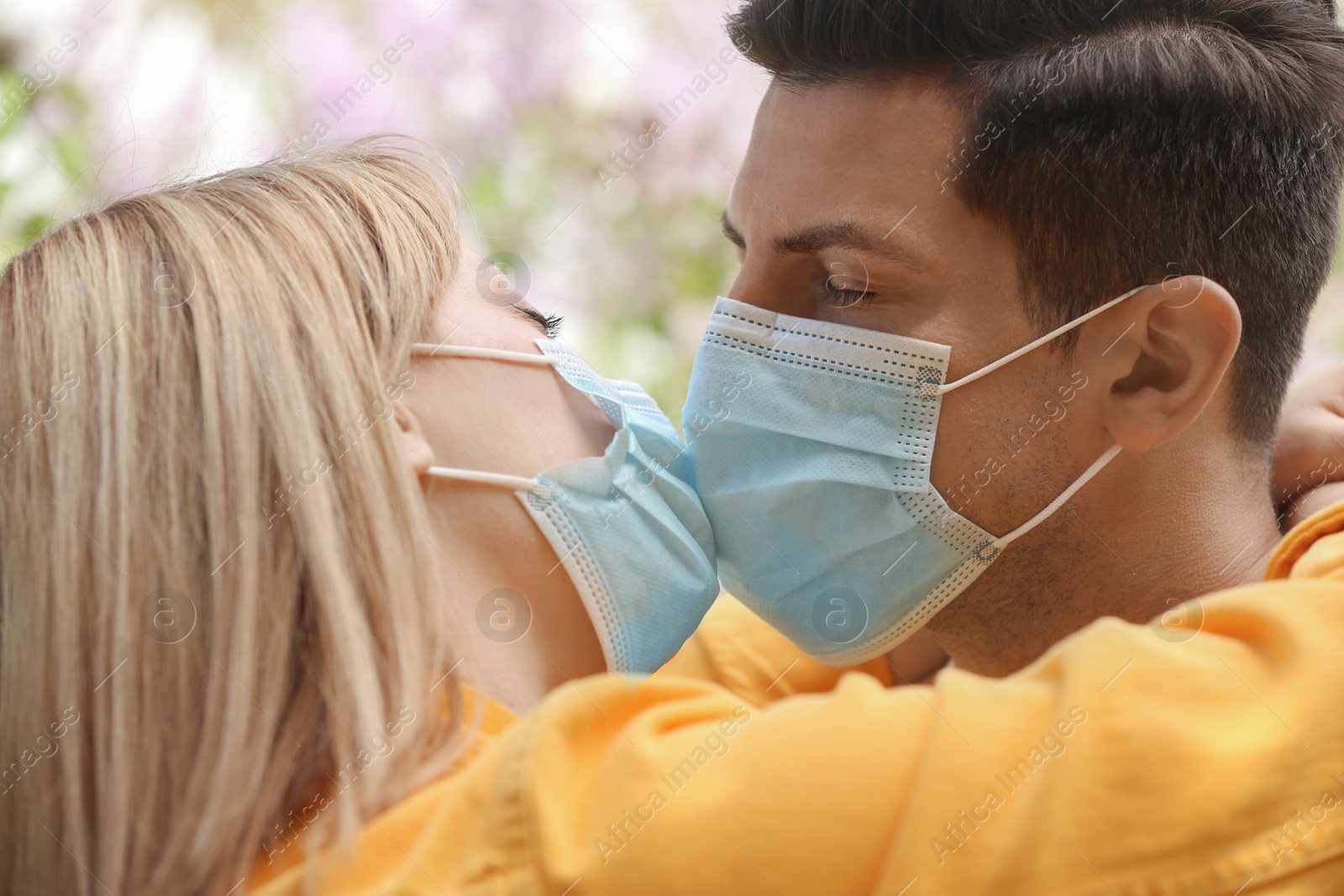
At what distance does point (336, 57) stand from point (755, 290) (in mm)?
1661

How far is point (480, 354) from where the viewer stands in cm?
134

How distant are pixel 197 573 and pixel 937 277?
994 mm

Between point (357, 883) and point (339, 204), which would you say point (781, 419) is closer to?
point (339, 204)

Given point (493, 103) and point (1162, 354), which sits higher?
point (493, 103)

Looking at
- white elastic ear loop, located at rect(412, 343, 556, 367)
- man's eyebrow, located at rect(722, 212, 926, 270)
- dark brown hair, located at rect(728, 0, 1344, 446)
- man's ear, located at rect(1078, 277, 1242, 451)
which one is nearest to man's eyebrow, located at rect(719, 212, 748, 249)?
man's eyebrow, located at rect(722, 212, 926, 270)

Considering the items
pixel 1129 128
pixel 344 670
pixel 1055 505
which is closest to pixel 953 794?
pixel 344 670

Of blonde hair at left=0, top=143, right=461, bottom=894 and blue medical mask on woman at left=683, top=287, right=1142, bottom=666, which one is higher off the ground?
blonde hair at left=0, top=143, right=461, bottom=894

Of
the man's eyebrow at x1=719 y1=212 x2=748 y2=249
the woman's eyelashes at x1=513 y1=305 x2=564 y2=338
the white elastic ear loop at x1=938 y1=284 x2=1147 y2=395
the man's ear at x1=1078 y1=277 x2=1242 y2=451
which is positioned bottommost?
the man's ear at x1=1078 y1=277 x2=1242 y2=451

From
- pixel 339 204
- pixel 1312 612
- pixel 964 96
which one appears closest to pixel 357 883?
pixel 339 204

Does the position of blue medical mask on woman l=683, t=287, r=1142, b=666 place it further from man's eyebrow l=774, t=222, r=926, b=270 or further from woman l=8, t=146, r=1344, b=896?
woman l=8, t=146, r=1344, b=896

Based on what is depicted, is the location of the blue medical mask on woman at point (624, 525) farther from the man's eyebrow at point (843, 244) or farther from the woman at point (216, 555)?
the man's eyebrow at point (843, 244)

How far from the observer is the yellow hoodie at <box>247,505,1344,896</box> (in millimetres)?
860

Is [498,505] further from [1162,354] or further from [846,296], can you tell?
[1162,354]

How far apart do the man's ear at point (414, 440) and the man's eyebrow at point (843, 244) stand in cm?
58
